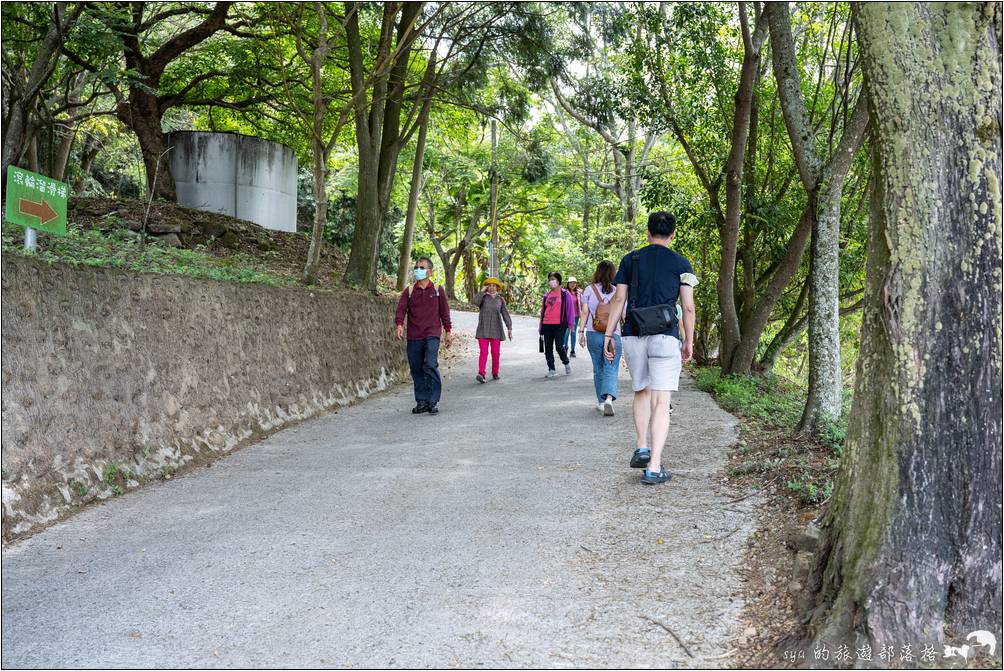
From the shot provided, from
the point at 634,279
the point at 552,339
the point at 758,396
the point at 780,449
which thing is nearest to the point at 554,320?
the point at 552,339

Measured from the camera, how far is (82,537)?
5.56m

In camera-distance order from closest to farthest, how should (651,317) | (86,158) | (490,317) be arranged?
(651,317), (490,317), (86,158)

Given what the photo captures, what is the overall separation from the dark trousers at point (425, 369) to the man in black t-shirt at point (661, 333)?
4.75m

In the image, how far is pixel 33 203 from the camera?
684 centimetres

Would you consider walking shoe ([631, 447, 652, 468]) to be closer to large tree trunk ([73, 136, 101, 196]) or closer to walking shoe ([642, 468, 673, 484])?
walking shoe ([642, 468, 673, 484])

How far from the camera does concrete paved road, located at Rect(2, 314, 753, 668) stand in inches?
152

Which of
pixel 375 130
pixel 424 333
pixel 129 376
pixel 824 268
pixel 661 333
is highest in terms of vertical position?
pixel 375 130

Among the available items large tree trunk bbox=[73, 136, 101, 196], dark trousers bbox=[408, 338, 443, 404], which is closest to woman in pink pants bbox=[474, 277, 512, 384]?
dark trousers bbox=[408, 338, 443, 404]

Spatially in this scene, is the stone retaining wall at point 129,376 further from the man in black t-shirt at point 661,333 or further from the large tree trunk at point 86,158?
the large tree trunk at point 86,158

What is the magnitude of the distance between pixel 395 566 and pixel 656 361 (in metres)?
2.63

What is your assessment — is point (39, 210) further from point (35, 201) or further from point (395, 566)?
point (395, 566)

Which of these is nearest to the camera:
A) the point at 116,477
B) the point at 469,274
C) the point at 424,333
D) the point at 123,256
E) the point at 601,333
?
the point at 116,477

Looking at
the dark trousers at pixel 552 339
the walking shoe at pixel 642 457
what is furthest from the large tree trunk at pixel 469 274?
the walking shoe at pixel 642 457

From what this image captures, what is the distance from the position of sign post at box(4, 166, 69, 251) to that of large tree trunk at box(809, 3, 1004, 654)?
607 centimetres
